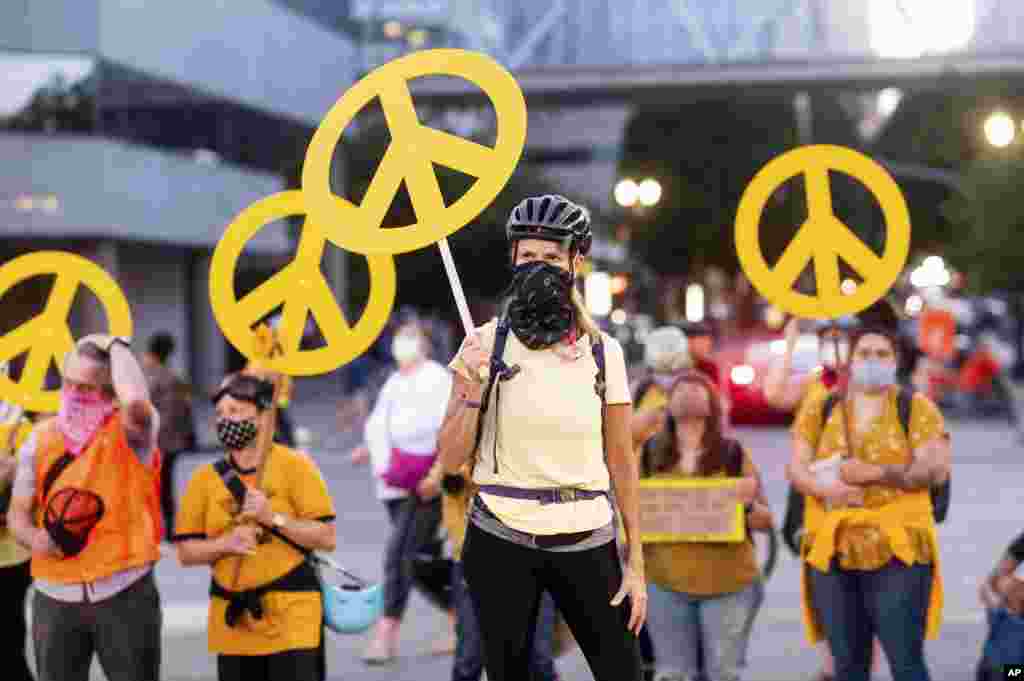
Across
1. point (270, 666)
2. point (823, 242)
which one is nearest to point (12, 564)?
point (270, 666)

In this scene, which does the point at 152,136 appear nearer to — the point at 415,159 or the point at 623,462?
the point at 415,159

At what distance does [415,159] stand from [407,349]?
4.23 metres

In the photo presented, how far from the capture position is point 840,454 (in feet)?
22.1

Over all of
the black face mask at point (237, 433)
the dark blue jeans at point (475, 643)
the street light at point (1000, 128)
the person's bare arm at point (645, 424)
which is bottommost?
the dark blue jeans at point (475, 643)

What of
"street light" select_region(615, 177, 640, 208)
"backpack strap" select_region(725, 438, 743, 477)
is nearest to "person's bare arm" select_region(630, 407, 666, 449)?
"backpack strap" select_region(725, 438, 743, 477)

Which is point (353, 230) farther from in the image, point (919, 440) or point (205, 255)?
point (205, 255)

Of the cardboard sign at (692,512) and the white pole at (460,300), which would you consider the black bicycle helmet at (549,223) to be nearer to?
the white pole at (460,300)

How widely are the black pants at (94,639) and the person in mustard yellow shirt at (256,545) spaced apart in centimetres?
23

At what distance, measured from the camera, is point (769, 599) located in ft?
36.2

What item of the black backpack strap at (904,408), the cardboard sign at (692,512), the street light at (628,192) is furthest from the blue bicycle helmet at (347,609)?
the street light at (628,192)

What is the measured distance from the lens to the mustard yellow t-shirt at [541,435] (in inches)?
182

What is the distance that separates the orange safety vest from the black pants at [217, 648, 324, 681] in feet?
1.44

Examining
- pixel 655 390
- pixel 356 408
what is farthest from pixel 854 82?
pixel 655 390

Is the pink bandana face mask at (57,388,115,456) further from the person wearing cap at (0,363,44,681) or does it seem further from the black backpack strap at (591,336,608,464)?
the black backpack strap at (591,336,608,464)
